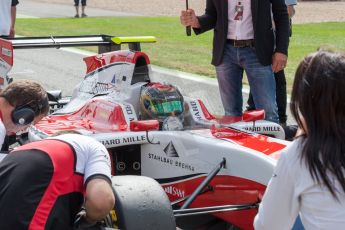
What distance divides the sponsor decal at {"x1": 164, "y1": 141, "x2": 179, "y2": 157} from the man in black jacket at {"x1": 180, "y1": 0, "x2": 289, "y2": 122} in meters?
1.43

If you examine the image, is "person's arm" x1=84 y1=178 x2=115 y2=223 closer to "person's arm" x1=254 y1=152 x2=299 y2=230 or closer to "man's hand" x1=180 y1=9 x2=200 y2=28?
"person's arm" x1=254 y1=152 x2=299 y2=230

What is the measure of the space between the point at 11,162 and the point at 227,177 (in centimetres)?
164

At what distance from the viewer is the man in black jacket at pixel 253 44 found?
554 centimetres

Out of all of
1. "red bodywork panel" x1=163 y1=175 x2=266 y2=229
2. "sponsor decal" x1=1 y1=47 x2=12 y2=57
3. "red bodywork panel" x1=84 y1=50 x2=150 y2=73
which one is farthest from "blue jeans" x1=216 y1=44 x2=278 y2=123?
"sponsor decal" x1=1 y1=47 x2=12 y2=57

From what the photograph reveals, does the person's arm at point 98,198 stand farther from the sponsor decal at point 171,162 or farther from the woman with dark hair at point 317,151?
the sponsor decal at point 171,162

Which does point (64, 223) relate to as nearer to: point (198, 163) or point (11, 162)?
point (11, 162)

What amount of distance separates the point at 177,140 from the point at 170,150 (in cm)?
9

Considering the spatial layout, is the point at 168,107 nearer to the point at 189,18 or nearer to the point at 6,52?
the point at 189,18

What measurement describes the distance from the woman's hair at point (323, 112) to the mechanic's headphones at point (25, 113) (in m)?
1.55

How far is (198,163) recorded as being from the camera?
4242 millimetres

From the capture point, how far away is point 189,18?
5.73 m

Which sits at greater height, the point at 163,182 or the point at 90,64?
the point at 90,64

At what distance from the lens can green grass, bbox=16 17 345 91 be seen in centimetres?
1272

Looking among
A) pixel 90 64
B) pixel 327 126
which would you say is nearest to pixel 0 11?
pixel 90 64
